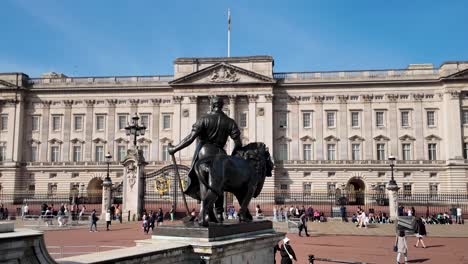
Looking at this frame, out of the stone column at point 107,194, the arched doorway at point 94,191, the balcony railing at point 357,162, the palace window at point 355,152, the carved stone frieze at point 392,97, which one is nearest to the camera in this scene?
the stone column at point 107,194

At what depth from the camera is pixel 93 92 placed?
59.1m

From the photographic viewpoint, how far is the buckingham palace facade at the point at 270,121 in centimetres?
5350

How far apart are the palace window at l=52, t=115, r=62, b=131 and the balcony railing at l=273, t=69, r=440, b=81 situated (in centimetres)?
2935

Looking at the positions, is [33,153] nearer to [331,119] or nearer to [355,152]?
[331,119]

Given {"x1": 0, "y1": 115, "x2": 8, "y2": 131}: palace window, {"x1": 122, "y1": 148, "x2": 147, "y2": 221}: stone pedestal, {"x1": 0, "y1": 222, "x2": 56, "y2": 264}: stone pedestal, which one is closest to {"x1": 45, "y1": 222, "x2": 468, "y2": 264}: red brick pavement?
{"x1": 122, "y1": 148, "x2": 147, "y2": 221}: stone pedestal

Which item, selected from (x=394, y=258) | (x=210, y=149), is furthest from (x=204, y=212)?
(x=394, y=258)

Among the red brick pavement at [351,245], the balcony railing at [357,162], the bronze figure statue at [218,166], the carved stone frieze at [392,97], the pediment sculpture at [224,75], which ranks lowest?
the red brick pavement at [351,245]

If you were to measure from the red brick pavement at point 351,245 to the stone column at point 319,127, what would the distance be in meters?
30.8

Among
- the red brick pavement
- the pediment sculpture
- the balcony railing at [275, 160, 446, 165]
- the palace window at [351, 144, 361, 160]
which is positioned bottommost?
the red brick pavement

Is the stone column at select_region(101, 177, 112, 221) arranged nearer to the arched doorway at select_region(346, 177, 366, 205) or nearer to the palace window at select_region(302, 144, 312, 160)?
the arched doorway at select_region(346, 177, 366, 205)

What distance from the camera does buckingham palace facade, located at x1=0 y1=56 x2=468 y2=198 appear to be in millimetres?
53500

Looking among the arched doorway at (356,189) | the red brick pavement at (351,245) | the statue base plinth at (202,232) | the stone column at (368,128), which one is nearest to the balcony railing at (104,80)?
the stone column at (368,128)

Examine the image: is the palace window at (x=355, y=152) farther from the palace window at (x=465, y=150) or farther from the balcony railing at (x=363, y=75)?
the palace window at (x=465, y=150)

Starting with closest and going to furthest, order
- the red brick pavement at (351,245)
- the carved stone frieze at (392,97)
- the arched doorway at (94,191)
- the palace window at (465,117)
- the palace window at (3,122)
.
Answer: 1. the red brick pavement at (351,245)
2. the arched doorway at (94,191)
3. the palace window at (465,117)
4. the carved stone frieze at (392,97)
5. the palace window at (3,122)
